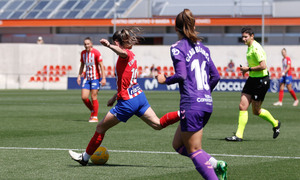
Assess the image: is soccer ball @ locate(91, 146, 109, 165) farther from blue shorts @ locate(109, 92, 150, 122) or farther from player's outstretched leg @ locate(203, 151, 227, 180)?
player's outstretched leg @ locate(203, 151, 227, 180)

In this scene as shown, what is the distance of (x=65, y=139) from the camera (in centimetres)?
1266

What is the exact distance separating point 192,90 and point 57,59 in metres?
47.0

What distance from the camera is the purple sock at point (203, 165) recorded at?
251 inches

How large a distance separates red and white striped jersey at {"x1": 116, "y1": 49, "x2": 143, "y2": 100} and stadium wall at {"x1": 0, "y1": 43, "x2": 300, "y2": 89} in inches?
1522

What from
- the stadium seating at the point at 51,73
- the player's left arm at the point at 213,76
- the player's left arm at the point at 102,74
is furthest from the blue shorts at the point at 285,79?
the stadium seating at the point at 51,73

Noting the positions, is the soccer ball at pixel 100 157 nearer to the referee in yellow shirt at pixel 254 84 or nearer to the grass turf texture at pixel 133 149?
the grass turf texture at pixel 133 149

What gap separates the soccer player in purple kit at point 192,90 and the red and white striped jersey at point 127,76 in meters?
2.55

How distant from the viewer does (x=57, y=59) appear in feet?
173

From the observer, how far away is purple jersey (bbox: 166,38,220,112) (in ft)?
21.3

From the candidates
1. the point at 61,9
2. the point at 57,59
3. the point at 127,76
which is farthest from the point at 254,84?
the point at 61,9

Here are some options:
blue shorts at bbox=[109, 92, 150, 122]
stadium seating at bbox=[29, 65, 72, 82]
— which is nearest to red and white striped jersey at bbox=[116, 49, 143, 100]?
blue shorts at bbox=[109, 92, 150, 122]

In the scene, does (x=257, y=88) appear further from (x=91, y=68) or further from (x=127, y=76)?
(x=91, y=68)

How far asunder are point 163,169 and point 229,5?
179ft

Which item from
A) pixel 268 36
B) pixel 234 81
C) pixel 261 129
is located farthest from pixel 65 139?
pixel 268 36
